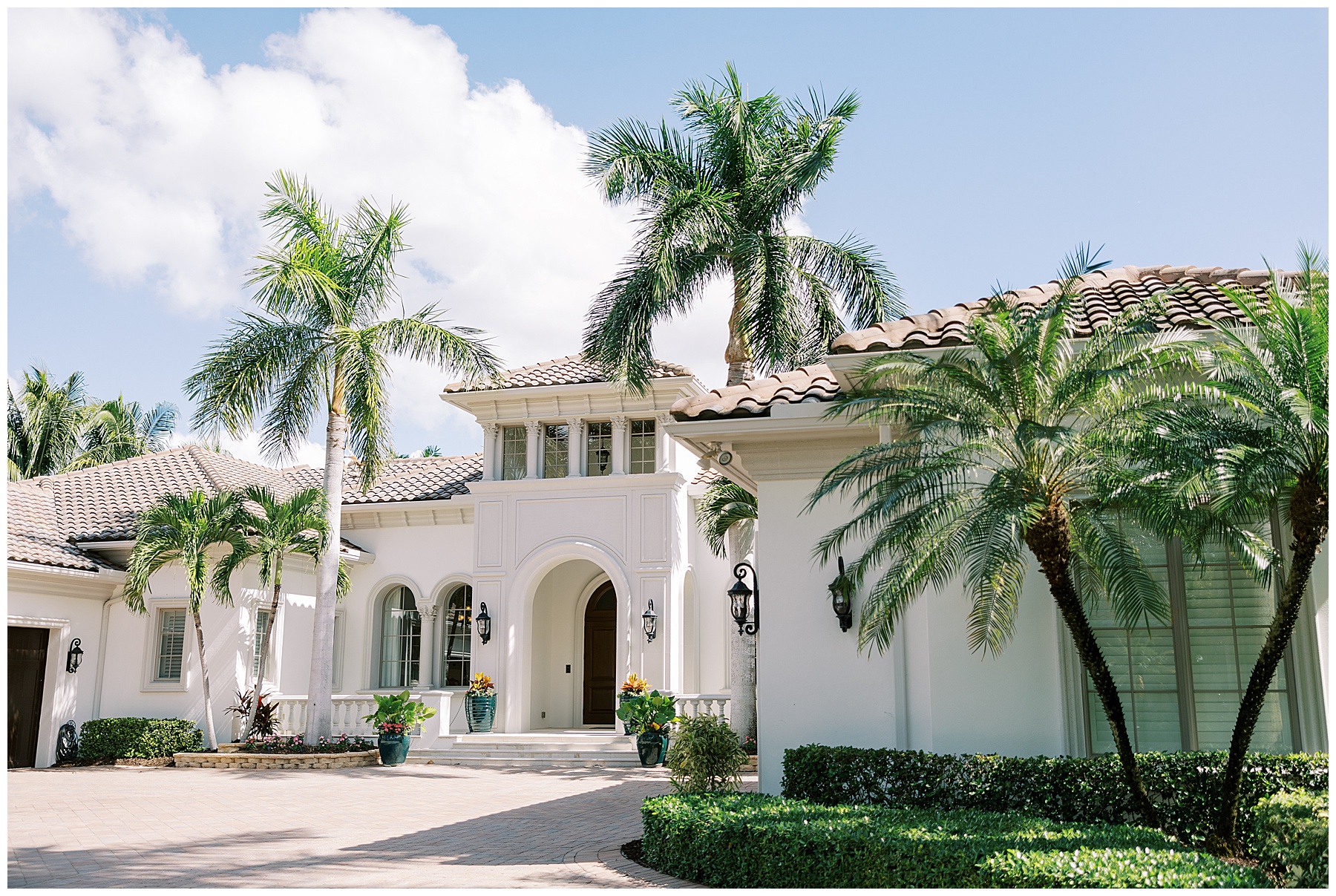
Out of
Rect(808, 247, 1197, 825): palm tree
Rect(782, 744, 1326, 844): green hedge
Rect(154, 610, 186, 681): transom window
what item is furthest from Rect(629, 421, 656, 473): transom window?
Rect(808, 247, 1197, 825): palm tree

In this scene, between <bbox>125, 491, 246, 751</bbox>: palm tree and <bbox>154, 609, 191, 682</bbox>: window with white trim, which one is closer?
<bbox>125, 491, 246, 751</bbox>: palm tree

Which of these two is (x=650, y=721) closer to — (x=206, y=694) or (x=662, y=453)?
(x=662, y=453)

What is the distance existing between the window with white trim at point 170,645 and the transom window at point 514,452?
7265 mm

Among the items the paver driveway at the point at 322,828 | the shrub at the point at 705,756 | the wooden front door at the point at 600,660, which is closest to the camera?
the paver driveway at the point at 322,828

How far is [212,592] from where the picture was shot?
66.3 feet

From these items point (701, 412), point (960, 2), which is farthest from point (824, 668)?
point (960, 2)

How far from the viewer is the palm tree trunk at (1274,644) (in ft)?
22.5

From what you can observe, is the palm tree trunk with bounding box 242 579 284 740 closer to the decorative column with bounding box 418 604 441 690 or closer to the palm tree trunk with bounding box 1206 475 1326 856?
the decorative column with bounding box 418 604 441 690

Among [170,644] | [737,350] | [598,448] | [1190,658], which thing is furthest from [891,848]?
[170,644]

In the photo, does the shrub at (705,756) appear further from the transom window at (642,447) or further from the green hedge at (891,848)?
the transom window at (642,447)

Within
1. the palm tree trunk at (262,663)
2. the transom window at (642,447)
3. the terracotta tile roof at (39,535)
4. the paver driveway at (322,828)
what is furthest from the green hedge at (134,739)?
the transom window at (642,447)

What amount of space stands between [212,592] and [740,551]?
10.6 m

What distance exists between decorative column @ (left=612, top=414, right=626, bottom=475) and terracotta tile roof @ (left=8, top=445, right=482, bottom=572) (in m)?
4.19

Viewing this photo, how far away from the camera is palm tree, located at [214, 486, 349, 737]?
18.6m
